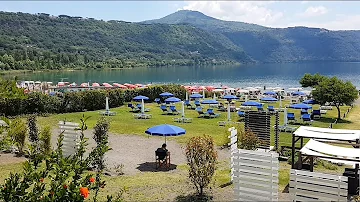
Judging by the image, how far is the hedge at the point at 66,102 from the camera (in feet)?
76.0

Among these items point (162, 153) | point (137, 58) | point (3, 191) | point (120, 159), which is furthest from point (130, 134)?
point (137, 58)

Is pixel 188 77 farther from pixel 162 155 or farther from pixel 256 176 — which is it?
pixel 256 176

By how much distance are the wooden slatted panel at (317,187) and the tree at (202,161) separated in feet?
6.30

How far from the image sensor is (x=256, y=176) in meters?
7.22

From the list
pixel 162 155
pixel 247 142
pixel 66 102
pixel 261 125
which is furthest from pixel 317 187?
pixel 66 102

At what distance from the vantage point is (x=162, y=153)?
11.5 m

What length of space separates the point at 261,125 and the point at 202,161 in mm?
5849

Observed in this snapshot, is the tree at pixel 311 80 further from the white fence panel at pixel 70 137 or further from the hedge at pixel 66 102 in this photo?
Answer: the white fence panel at pixel 70 137

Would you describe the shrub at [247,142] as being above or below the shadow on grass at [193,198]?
above

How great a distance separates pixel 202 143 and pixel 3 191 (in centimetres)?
522

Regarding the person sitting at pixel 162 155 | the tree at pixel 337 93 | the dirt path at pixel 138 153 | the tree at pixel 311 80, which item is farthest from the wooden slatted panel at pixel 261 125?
the tree at pixel 311 80

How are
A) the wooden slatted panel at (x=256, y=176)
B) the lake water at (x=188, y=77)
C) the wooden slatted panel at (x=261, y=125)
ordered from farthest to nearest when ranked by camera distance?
the lake water at (x=188, y=77) < the wooden slatted panel at (x=261, y=125) < the wooden slatted panel at (x=256, y=176)

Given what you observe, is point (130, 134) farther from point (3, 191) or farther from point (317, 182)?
point (3, 191)

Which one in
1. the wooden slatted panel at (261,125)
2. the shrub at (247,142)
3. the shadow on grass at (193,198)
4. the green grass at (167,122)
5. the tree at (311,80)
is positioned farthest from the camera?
the tree at (311,80)
